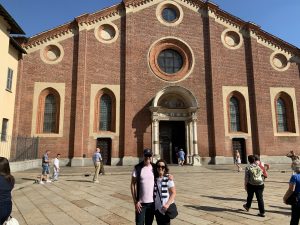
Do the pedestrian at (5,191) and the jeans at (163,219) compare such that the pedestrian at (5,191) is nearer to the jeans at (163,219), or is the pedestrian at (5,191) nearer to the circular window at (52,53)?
the jeans at (163,219)

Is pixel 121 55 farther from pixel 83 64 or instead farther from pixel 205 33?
pixel 205 33

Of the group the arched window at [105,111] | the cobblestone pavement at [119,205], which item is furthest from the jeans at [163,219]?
the arched window at [105,111]

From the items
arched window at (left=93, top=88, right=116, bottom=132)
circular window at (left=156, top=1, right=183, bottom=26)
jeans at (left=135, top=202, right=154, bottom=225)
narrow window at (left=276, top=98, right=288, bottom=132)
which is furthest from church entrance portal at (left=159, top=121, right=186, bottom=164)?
jeans at (left=135, top=202, right=154, bottom=225)

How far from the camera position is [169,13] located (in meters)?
25.6

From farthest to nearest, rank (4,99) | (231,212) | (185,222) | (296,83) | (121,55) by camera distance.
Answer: (296,83), (121,55), (4,99), (231,212), (185,222)

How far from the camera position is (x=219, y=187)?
11.8 meters

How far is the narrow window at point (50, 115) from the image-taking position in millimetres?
22281

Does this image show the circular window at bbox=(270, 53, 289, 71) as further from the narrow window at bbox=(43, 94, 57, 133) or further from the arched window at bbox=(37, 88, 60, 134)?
the narrow window at bbox=(43, 94, 57, 133)

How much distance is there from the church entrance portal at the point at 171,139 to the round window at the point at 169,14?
9498 millimetres

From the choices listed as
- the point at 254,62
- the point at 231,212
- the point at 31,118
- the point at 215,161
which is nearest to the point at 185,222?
the point at 231,212

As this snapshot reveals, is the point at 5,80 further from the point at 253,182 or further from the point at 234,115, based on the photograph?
the point at 234,115

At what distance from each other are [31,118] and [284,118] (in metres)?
21.8

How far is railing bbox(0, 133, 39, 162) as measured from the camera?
762 inches

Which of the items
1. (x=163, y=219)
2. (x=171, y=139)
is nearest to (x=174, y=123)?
(x=171, y=139)
